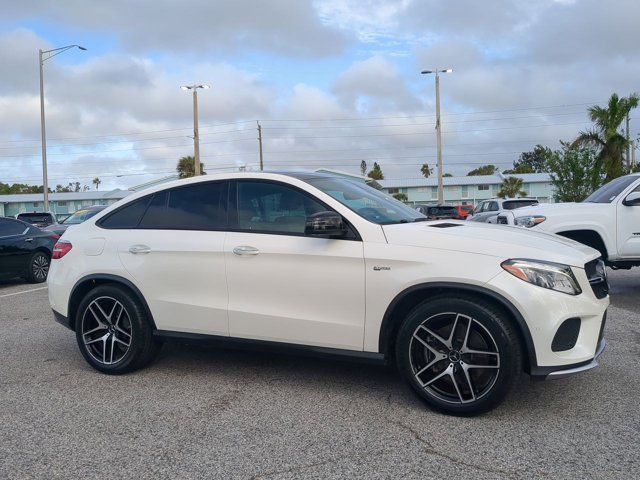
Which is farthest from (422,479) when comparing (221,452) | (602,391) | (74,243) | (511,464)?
(74,243)

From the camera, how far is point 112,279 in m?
5.04

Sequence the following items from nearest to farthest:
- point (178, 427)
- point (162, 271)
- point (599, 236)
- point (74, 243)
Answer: point (178, 427)
point (162, 271)
point (74, 243)
point (599, 236)

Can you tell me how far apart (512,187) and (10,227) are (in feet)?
170

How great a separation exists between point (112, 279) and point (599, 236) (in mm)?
6422

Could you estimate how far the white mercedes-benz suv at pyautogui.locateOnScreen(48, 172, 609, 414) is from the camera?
12.4 feet

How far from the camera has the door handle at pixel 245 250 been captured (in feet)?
14.7

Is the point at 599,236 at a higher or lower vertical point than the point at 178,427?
higher

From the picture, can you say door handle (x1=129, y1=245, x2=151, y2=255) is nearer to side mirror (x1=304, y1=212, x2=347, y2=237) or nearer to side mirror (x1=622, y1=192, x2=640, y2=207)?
side mirror (x1=304, y1=212, x2=347, y2=237)

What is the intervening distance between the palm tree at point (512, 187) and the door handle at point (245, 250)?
55.1m

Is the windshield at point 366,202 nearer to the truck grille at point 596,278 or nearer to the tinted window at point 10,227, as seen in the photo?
the truck grille at point 596,278

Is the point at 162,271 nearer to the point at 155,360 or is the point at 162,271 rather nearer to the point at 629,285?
the point at 155,360

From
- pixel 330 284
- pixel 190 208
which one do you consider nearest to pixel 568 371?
pixel 330 284

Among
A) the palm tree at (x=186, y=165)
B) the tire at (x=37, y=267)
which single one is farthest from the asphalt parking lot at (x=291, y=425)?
the palm tree at (x=186, y=165)

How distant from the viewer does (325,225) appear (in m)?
4.14
